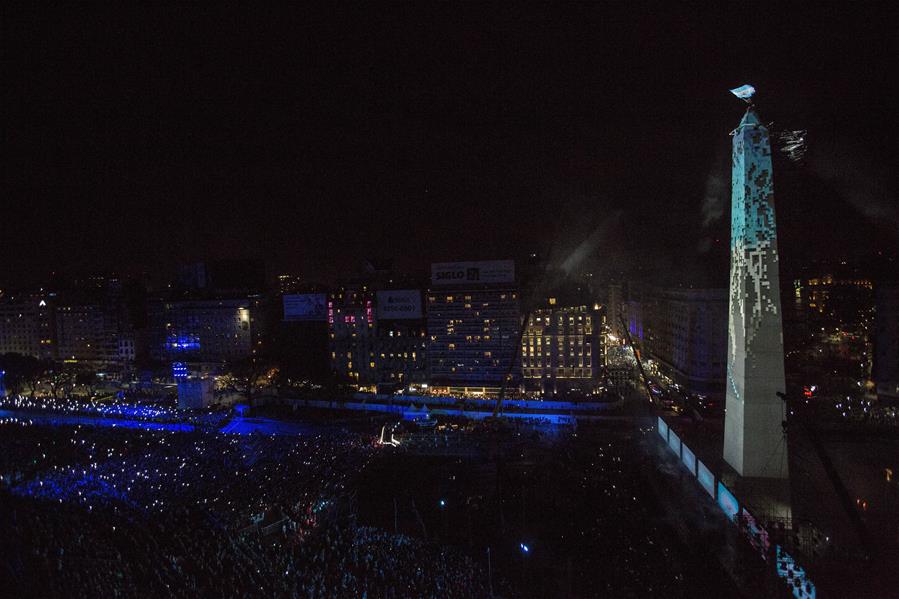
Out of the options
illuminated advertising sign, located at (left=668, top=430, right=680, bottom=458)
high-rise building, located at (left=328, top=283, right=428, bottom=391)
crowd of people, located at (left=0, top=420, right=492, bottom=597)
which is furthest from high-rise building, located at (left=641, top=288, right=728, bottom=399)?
crowd of people, located at (left=0, top=420, right=492, bottom=597)

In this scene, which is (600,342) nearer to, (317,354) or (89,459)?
(317,354)

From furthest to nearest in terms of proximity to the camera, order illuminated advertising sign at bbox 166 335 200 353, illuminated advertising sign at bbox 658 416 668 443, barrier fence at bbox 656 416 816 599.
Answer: illuminated advertising sign at bbox 166 335 200 353 < illuminated advertising sign at bbox 658 416 668 443 < barrier fence at bbox 656 416 816 599

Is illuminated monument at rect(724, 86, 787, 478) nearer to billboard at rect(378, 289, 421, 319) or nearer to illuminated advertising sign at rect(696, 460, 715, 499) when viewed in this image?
illuminated advertising sign at rect(696, 460, 715, 499)

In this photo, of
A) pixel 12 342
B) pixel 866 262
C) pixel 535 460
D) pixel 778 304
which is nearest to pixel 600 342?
pixel 535 460

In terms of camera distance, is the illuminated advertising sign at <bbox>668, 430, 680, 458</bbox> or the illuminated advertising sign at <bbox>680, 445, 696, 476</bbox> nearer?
the illuminated advertising sign at <bbox>680, 445, 696, 476</bbox>

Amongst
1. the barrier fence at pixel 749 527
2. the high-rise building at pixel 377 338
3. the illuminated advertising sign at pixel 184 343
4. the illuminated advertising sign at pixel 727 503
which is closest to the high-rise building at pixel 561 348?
the high-rise building at pixel 377 338

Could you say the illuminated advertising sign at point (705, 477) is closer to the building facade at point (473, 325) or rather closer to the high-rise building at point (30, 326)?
the building facade at point (473, 325)

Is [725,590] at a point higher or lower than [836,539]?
lower
